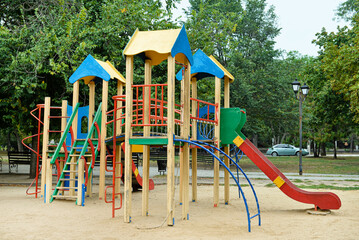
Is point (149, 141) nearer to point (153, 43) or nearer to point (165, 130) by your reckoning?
point (165, 130)

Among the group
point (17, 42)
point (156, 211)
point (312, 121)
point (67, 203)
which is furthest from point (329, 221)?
point (312, 121)

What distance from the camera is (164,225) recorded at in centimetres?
731

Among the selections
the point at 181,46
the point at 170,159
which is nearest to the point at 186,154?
the point at 170,159

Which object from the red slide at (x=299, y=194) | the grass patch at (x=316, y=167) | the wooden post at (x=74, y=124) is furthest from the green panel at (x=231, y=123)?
the grass patch at (x=316, y=167)

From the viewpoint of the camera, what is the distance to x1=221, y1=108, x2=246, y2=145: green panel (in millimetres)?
9828

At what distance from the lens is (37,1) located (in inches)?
629

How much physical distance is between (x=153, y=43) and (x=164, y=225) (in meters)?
3.56

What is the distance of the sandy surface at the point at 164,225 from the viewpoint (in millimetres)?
6496

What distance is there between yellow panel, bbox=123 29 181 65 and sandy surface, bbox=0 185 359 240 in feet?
11.0

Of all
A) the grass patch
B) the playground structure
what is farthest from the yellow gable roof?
the grass patch

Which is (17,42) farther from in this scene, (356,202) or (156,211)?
(356,202)

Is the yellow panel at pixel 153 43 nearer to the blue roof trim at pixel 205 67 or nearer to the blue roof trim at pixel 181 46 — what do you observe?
the blue roof trim at pixel 181 46

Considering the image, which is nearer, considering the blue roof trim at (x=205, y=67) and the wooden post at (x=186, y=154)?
the wooden post at (x=186, y=154)

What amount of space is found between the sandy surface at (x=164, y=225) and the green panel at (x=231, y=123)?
5.91 ft
